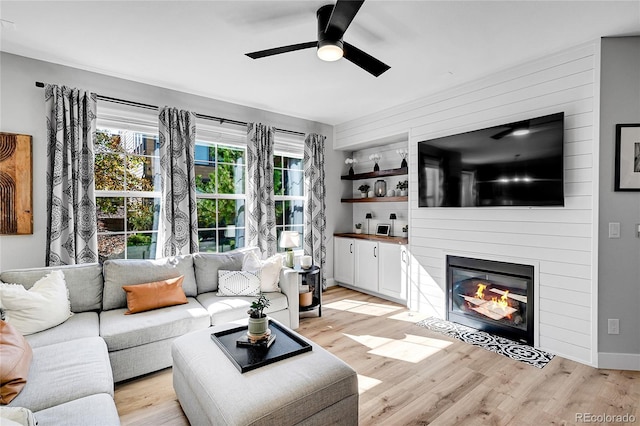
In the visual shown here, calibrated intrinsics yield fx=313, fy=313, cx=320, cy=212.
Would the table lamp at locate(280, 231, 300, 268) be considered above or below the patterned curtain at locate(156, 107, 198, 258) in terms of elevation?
below

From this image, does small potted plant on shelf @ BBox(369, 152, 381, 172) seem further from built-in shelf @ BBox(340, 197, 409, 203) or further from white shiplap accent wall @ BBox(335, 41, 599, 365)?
white shiplap accent wall @ BBox(335, 41, 599, 365)

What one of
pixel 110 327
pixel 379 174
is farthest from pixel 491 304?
pixel 110 327

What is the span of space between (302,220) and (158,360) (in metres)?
2.84

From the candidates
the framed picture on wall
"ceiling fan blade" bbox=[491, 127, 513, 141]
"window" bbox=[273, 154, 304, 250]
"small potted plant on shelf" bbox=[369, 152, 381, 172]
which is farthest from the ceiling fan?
"window" bbox=[273, 154, 304, 250]

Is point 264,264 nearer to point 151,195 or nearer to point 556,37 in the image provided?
point 151,195

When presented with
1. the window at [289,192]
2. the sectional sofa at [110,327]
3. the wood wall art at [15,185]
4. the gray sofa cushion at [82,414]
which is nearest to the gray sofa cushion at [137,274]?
the sectional sofa at [110,327]

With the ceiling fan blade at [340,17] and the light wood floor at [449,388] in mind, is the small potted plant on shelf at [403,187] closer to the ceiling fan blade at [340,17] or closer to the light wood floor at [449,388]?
the light wood floor at [449,388]

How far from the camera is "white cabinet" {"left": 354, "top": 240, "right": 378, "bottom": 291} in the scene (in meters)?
4.46

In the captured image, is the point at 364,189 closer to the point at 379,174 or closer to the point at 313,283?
the point at 379,174

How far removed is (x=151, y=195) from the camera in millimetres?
3492

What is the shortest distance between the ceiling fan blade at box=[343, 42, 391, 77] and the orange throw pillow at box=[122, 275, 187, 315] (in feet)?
7.98

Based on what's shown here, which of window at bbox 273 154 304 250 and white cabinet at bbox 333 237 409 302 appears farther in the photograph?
window at bbox 273 154 304 250

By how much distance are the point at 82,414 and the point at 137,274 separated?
1.65m

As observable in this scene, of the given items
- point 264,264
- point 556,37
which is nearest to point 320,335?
point 264,264
